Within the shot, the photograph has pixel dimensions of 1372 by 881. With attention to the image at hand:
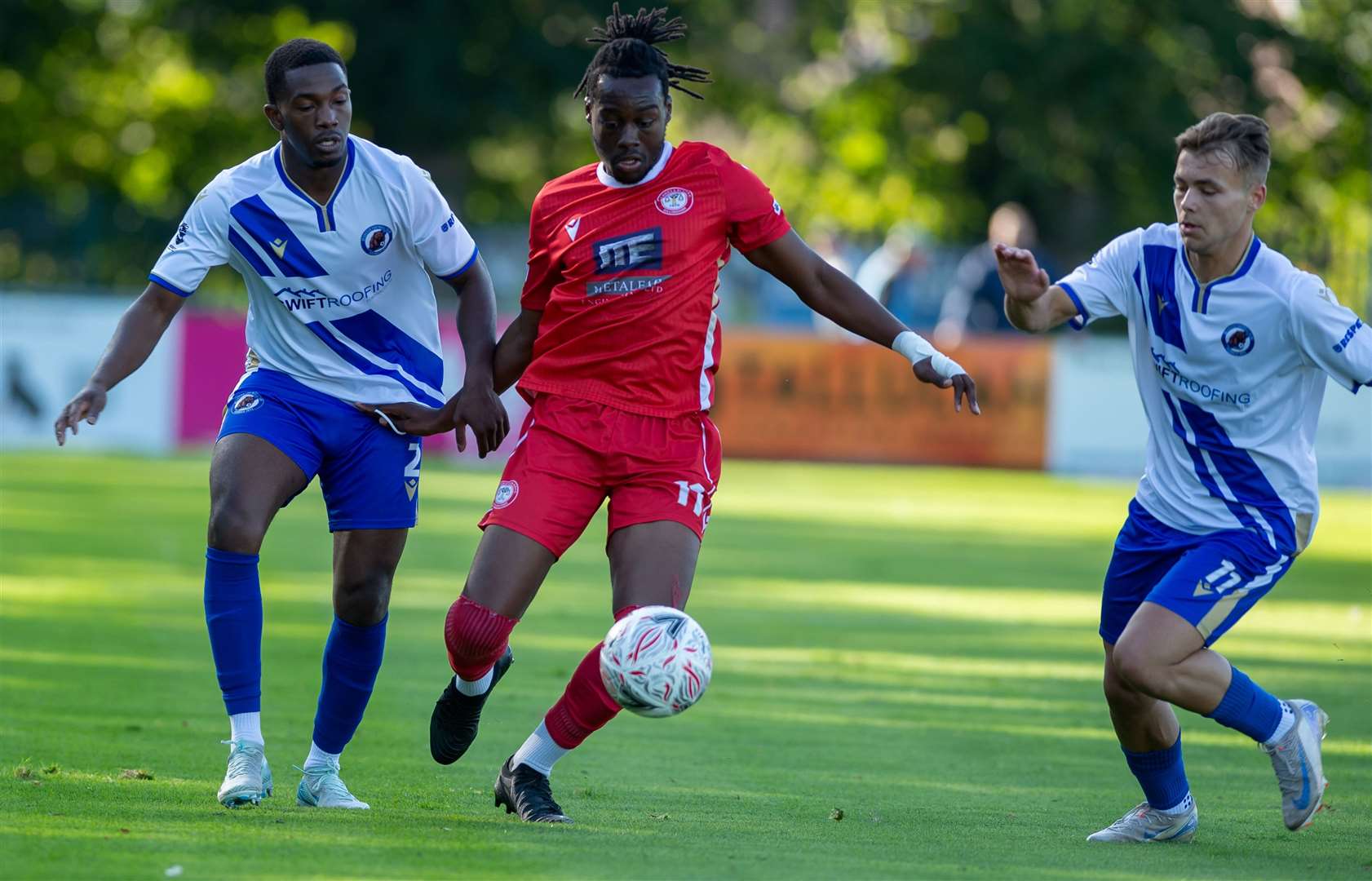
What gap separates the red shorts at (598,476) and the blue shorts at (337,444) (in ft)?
1.32

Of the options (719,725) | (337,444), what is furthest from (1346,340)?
(719,725)

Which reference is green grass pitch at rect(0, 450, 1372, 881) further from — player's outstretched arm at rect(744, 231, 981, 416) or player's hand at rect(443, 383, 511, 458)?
player's outstretched arm at rect(744, 231, 981, 416)

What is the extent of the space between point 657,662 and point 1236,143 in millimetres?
2384

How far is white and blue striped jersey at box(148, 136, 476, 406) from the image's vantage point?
6.74 meters

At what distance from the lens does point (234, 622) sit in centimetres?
656

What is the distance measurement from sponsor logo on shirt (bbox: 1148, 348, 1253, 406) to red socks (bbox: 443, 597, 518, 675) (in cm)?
218

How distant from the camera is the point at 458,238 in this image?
700 cm

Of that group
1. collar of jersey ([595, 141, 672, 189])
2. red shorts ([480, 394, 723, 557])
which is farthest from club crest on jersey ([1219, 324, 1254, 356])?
collar of jersey ([595, 141, 672, 189])

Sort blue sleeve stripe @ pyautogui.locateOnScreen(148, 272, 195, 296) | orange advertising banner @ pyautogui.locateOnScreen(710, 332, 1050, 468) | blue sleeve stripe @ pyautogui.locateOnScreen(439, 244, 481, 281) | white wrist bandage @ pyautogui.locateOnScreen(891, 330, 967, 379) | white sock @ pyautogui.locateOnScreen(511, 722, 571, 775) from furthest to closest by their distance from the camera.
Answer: orange advertising banner @ pyautogui.locateOnScreen(710, 332, 1050, 468) < blue sleeve stripe @ pyautogui.locateOnScreen(439, 244, 481, 281) < blue sleeve stripe @ pyautogui.locateOnScreen(148, 272, 195, 296) < white wrist bandage @ pyautogui.locateOnScreen(891, 330, 967, 379) < white sock @ pyautogui.locateOnScreen(511, 722, 571, 775)

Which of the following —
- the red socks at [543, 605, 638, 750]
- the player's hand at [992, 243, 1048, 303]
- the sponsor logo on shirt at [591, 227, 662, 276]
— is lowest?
the red socks at [543, 605, 638, 750]

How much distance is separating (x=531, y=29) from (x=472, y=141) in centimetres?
225

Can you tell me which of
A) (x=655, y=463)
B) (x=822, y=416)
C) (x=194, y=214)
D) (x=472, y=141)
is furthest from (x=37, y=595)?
(x=472, y=141)

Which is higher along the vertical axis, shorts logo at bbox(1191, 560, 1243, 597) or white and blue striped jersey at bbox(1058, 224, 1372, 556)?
white and blue striped jersey at bbox(1058, 224, 1372, 556)

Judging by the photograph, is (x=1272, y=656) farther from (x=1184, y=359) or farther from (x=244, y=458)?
(x=244, y=458)
